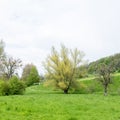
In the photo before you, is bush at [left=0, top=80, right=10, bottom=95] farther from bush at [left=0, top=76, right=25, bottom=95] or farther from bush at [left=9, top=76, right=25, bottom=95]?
bush at [left=9, top=76, right=25, bottom=95]

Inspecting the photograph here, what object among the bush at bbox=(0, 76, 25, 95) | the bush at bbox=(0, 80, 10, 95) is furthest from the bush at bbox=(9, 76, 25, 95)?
the bush at bbox=(0, 80, 10, 95)

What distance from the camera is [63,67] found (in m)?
60.1

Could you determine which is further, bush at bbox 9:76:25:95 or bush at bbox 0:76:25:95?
bush at bbox 9:76:25:95

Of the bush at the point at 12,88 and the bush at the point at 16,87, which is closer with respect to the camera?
the bush at the point at 12,88

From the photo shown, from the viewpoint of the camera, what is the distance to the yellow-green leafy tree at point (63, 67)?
59.6 metres

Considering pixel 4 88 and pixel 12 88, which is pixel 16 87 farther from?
pixel 4 88

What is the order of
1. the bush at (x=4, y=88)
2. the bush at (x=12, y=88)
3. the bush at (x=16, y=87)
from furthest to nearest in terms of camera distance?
1. the bush at (x=16, y=87)
2. the bush at (x=12, y=88)
3. the bush at (x=4, y=88)

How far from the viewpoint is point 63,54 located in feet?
201

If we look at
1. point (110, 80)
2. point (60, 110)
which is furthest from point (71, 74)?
point (60, 110)

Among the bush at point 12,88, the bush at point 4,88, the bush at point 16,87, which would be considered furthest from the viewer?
the bush at point 16,87

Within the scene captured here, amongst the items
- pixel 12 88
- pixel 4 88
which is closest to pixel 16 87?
pixel 12 88

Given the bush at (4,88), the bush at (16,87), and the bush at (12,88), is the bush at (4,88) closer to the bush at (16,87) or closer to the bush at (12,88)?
Answer: the bush at (12,88)

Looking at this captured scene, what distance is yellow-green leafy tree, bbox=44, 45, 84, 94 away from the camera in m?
59.6

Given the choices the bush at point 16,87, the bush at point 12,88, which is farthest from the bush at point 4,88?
the bush at point 16,87
